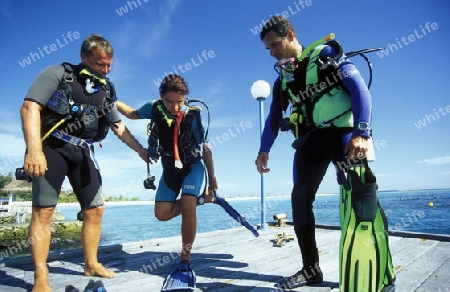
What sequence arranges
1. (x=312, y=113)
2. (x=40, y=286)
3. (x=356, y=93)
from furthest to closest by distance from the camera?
(x=312, y=113)
(x=40, y=286)
(x=356, y=93)

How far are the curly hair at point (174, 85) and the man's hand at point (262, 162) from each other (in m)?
1.09

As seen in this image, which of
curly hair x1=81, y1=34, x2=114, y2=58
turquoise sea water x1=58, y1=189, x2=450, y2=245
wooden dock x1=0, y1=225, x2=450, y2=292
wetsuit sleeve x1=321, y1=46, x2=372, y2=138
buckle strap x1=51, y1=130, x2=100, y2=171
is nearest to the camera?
wetsuit sleeve x1=321, y1=46, x2=372, y2=138

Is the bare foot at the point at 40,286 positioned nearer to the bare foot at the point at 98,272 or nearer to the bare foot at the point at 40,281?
the bare foot at the point at 40,281

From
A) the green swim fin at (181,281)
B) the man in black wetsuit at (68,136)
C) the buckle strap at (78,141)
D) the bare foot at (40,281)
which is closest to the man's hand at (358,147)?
the green swim fin at (181,281)

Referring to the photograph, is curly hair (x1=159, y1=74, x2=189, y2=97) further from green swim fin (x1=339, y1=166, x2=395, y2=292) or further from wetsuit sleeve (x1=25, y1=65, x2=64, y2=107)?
green swim fin (x1=339, y1=166, x2=395, y2=292)

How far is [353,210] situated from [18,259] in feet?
12.2

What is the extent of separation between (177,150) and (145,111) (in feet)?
2.50

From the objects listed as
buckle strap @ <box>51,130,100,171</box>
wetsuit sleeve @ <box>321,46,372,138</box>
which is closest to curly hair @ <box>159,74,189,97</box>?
buckle strap @ <box>51,130,100,171</box>

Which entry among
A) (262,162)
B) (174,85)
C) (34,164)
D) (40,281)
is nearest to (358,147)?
(262,162)

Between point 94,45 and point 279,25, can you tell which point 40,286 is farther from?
point 279,25

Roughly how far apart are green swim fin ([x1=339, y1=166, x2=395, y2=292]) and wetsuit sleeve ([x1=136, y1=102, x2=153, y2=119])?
7.69 ft

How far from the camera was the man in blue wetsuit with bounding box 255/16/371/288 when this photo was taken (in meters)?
1.97

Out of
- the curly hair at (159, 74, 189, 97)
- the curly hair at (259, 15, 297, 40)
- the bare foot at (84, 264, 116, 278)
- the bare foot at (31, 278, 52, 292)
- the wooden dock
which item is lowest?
the wooden dock

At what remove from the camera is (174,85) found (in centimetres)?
286
